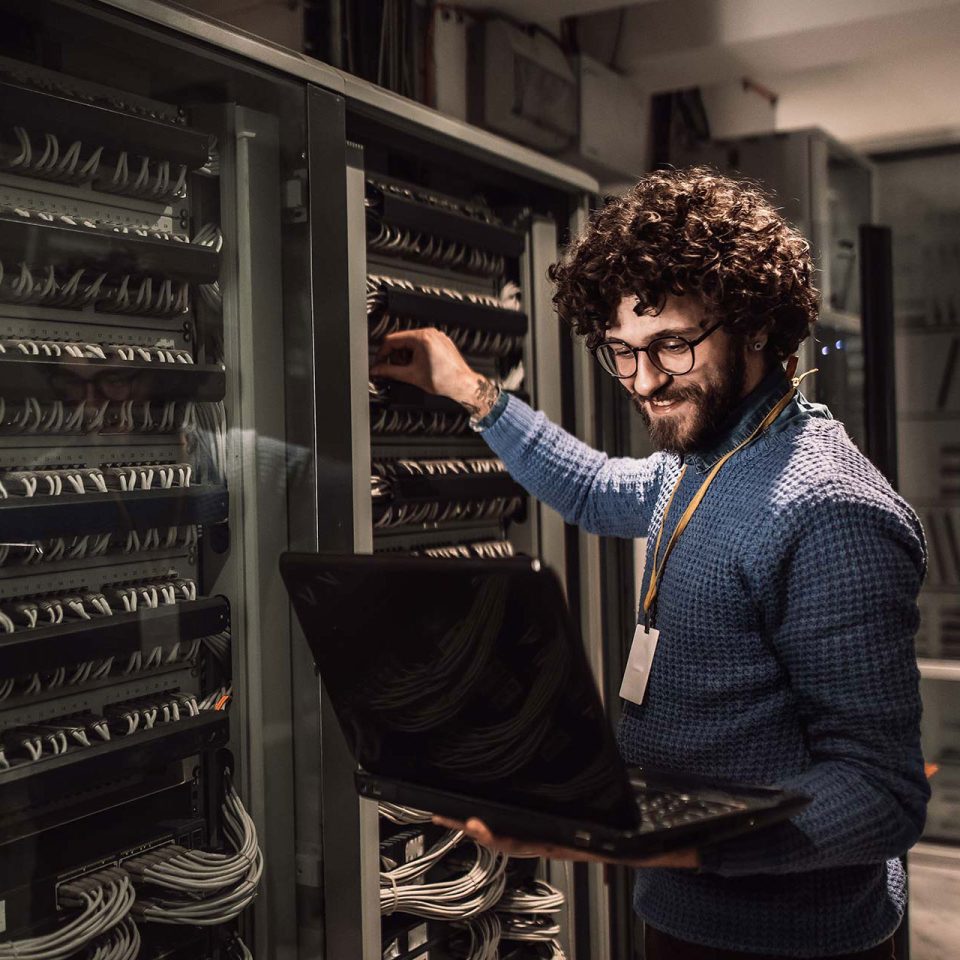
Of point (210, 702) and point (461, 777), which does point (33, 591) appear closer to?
point (210, 702)

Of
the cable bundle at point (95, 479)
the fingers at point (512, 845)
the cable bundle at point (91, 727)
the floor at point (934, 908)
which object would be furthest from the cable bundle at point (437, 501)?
the floor at point (934, 908)

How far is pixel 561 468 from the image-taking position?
1.94 m

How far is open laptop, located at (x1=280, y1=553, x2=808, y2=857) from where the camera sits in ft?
3.20

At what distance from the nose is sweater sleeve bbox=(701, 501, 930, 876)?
278 millimetres

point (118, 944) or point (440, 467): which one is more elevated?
point (440, 467)

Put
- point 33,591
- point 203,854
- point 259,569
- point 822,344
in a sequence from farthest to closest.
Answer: point 822,344, point 259,569, point 203,854, point 33,591

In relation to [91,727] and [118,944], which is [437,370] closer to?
[91,727]

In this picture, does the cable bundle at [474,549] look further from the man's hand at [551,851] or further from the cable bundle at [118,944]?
the man's hand at [551,851]

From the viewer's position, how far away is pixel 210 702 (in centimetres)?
161

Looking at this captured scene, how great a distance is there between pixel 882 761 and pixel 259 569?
35.9 inches

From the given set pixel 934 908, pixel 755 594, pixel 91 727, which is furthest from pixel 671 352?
pixel 934 908

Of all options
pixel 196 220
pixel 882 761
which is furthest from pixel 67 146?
pixel 882 761

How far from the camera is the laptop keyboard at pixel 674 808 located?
1.04 meters

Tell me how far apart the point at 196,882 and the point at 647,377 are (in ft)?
3.01
